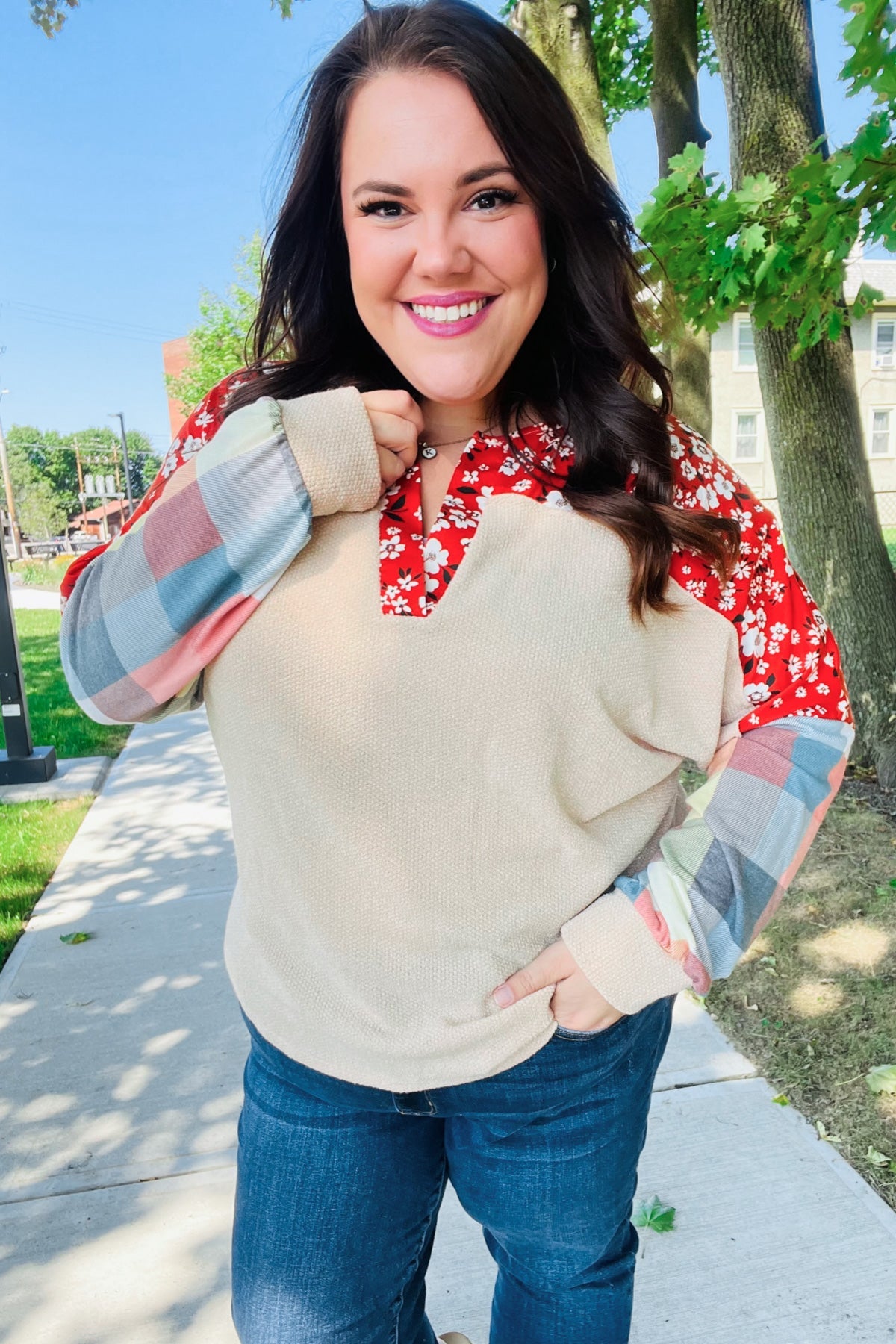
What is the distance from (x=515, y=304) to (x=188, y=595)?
52 centimetres

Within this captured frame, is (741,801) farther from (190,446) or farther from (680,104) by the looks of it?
(680,104)

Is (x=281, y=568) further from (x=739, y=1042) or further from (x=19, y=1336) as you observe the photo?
(x=739, y=1042)

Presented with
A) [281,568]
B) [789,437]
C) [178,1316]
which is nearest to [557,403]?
[281,568]

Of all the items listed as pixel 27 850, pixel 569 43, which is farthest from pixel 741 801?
pixel 569 43

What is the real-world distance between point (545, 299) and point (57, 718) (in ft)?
22.4

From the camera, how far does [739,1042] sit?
2857 millimetres

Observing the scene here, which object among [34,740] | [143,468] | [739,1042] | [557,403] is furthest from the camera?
[143,468]

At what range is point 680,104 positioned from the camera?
6180 mm

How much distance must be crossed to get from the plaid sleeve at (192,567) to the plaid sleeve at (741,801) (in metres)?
0.49

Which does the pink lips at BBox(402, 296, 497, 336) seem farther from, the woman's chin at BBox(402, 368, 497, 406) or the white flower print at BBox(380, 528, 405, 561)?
the white flower print at BBox(380, 528, 405, 561)

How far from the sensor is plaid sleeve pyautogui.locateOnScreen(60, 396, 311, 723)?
1045 millimetres

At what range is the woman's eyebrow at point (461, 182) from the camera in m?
1.11

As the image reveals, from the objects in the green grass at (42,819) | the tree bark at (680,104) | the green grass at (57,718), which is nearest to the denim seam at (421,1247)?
the green grass at (42,819)

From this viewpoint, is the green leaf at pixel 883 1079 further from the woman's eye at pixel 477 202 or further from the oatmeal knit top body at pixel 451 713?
the woman's eye at pixel 477 202
